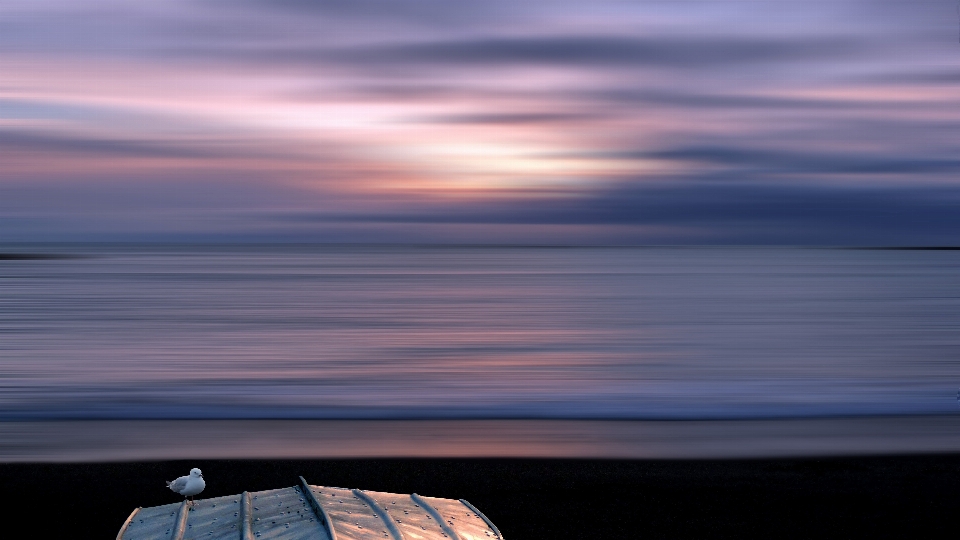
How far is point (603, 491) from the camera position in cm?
1116

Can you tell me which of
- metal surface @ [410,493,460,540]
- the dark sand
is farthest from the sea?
metal surface @ [410,493,460,540]

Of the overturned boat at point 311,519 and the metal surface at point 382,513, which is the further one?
the metal surface at point 382,513

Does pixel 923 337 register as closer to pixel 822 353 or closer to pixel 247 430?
pixel 822 353

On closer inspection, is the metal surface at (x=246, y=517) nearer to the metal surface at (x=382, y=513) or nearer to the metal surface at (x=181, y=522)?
the metal surface at (x=181, y=522)

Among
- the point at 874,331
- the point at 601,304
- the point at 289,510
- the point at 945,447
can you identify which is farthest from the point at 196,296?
the point at 289,510

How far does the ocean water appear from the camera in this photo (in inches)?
667

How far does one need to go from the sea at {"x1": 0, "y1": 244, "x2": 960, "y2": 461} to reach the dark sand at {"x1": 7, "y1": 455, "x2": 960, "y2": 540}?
829 mm

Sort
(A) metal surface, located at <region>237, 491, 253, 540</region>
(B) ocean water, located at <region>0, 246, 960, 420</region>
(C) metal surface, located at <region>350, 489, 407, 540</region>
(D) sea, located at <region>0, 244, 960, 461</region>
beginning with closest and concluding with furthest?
1. (A) metal surface, located at <region>237, 491, 253, 540</region>
2. (C) metal surface, located at <region>350, 489, 407, 540</region>
3. (D) sea, located at <region>0, 244, 960, 461</region>
4. (B) ocean water, located at <region>0, 246, 960, 420</region>

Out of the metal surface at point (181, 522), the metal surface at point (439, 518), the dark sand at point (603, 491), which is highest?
the metal surface at point (181, 522)

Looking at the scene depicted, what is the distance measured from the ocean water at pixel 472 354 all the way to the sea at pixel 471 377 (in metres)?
0.09

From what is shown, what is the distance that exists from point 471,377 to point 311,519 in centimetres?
1427

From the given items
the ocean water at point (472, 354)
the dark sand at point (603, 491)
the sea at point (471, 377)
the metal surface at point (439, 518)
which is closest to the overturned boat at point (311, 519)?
the metal surface at point (439, 518)

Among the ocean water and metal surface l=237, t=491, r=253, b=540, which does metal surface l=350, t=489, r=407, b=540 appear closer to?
metal surface l=237, t=491, r=253, b=540

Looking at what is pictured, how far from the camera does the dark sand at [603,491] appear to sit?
9.94 meters
